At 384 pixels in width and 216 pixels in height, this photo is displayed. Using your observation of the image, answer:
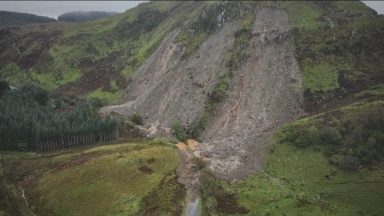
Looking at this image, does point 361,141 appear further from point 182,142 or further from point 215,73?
point 215,73

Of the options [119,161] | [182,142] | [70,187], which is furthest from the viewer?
[182,142]

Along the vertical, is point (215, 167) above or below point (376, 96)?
below

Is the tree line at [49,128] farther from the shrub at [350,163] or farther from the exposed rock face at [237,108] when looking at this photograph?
the shrub at [350,163]

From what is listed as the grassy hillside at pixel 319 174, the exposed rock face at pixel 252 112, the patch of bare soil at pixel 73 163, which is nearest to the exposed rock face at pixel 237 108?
the exposed rock face at pixel 252 112

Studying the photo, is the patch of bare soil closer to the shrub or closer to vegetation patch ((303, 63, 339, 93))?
the shrub

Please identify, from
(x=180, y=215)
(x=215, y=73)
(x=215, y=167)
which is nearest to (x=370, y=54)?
(x=215, y=73)

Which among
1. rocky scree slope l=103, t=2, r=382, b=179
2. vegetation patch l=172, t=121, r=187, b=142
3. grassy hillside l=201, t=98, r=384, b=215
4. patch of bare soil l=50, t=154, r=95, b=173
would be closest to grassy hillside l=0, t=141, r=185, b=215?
patch of bare soil l=50, t=154, r=95, b=173
